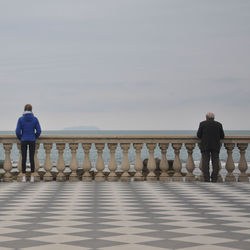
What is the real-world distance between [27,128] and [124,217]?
716cm

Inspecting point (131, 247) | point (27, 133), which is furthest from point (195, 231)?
point (27, 133)

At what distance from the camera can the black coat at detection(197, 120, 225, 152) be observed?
50.6ft

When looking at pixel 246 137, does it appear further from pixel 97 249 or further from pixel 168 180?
pixel 97 249

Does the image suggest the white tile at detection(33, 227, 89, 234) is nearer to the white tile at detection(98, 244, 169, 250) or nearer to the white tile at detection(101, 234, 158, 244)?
the white tile at detection(101, 234, 158, 244)

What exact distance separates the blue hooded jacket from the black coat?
4006 mm

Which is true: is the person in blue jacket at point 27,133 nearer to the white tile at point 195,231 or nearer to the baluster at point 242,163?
the baluster at point 242,163

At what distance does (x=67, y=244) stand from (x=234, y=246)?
1.72 meters

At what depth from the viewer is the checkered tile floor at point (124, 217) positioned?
22.1 feet

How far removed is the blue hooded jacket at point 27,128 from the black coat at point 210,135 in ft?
13.1

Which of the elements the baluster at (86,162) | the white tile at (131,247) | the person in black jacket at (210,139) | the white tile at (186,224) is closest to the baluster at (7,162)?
the baluster at (86,162)

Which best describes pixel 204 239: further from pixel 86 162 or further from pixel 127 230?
pixel 86 162

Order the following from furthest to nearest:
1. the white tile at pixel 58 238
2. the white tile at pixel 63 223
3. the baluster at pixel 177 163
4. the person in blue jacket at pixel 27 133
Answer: the baluster at pixel 177 163, the person in blue jacket at pixel 27 133, the white tile at pixel 63 223, the white tile at pixel 58 238

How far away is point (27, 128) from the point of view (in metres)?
15.5

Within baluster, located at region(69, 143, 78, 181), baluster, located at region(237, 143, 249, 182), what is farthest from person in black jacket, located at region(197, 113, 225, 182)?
baluster, located at region(69, 143, 78, 181)
